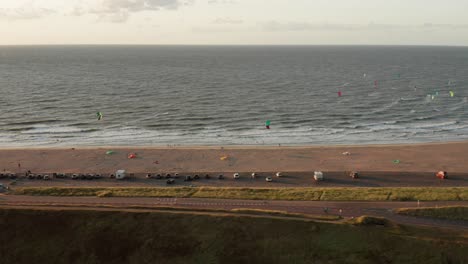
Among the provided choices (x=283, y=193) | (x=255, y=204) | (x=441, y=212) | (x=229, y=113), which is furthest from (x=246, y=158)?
(x=229, y=113)

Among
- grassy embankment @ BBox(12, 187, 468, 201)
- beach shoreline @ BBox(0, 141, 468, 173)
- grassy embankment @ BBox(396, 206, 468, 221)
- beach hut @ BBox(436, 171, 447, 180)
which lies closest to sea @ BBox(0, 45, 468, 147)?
beach shoreline @ BBox(0, 141, 468, 173)

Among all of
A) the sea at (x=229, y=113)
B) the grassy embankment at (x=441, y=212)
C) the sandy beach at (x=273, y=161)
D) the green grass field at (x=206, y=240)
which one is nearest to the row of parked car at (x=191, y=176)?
the sandy beach at (x=273, y=161)

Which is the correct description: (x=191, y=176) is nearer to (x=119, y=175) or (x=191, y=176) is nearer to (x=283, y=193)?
(x=119, y=175)

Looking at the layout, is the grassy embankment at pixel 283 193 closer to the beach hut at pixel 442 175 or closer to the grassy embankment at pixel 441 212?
the grassy embankment at pixel 441 212

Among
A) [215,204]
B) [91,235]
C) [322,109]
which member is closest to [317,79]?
[322,109]

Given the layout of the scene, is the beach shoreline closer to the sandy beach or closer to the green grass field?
the sandy beach

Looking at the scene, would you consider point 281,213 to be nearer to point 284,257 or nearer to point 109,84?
point 284,257

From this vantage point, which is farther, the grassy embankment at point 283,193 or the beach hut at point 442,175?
the beach hut at point 442,175
